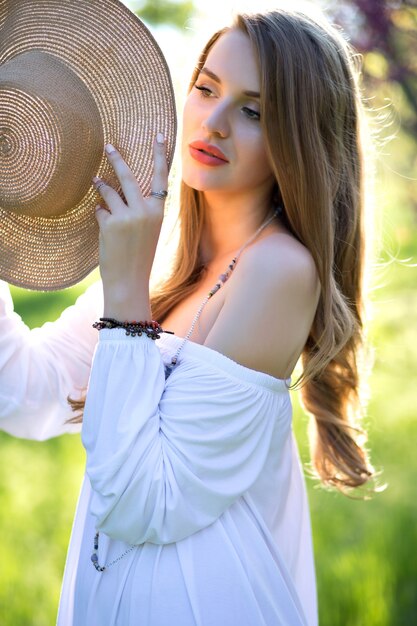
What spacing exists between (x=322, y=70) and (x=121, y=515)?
44.7 inches

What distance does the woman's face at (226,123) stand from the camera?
2.10 m

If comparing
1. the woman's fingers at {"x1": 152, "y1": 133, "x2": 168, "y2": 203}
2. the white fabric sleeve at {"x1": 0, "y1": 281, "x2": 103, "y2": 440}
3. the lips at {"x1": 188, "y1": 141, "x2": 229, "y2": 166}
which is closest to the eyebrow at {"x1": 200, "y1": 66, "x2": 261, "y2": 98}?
the lips at {"x1": 188, "y1": 141, "x2": 229, "y2": 166}

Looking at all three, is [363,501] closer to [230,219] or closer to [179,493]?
[230,219]

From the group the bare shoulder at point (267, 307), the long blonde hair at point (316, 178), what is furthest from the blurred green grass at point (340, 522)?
the bare shoulder at point (267, 307)

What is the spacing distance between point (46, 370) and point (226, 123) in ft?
2.80

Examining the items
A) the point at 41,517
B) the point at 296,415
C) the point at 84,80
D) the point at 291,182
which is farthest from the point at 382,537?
the point at 84,80

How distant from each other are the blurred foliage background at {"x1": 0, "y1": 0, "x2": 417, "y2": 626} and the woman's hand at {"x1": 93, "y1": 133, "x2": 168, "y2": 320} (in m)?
0.88

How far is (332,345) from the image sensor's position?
2.28 metres

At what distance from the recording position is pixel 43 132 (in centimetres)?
196

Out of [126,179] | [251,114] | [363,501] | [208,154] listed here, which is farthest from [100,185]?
[363,501]

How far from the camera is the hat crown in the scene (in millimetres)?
1927

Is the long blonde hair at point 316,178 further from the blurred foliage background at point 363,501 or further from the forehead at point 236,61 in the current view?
the blurred foliage background at point 363,501

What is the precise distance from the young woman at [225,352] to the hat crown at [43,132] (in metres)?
0.07

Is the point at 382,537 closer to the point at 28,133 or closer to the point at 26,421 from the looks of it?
the point at 26,421
